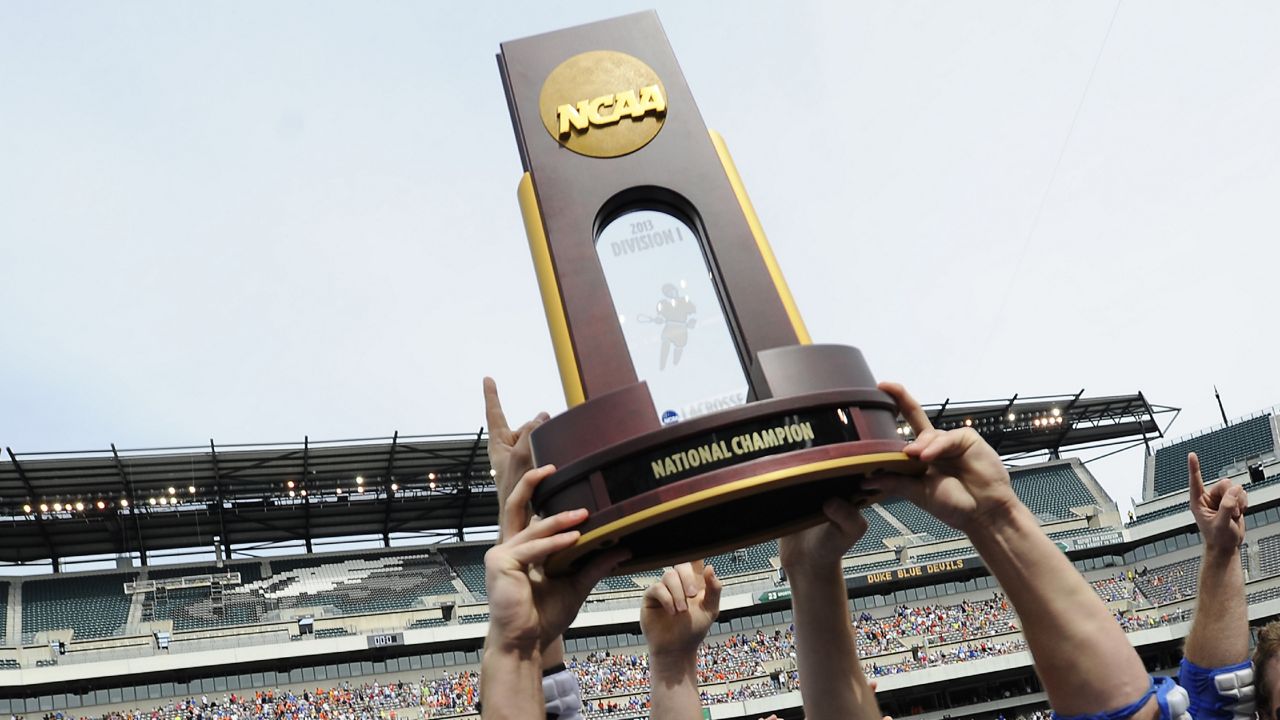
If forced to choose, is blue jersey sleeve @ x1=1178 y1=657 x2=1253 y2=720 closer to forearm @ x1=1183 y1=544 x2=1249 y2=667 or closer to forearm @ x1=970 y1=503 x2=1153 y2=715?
forearm @ x1=1183 y1=544 x2=1249 y2=667

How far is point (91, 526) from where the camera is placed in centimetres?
3978

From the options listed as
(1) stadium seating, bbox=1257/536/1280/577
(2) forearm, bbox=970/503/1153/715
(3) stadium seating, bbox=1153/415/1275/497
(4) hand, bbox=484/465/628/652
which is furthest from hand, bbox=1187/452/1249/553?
(3) stadium seating, bbox=1153/415/1275/497

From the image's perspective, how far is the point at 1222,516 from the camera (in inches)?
124

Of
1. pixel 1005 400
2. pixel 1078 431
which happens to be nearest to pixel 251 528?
pixel 1005 400

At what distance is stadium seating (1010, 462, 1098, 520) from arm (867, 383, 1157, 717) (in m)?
47.1

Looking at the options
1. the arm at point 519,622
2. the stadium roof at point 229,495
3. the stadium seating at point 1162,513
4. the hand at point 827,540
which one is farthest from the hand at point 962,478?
the stadium seating at point 1162,513

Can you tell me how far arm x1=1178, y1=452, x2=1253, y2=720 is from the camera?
3.15 meters

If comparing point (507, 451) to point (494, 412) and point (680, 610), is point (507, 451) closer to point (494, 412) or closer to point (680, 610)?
point (494, 412)

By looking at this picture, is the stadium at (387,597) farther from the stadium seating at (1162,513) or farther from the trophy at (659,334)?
the trophy at (659,334)

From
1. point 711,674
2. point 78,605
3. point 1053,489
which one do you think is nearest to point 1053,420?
point 1053,489

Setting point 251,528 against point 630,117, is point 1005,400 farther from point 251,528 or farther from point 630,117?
point 630,117

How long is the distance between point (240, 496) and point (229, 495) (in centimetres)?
40

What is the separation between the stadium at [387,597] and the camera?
34.9 metres

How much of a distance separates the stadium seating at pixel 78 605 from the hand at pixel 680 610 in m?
38.7
